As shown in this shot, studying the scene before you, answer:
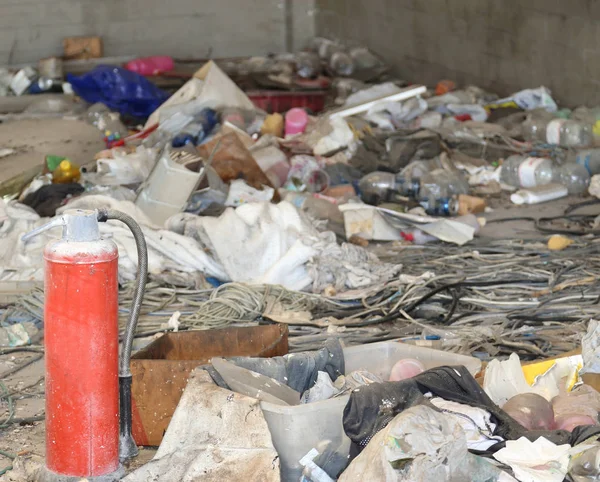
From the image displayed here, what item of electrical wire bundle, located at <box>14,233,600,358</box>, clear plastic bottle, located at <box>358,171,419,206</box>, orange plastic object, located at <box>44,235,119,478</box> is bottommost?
clear plastic bottle, located at <box>358,171,419,206</box>

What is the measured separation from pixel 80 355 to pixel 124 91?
23.2 feet

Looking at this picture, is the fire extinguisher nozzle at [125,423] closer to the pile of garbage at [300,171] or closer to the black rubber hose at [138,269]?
the black rubber hose at [138,269]

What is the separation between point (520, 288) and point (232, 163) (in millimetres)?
2436

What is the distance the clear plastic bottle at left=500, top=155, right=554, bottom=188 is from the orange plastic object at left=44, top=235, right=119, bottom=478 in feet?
16.7

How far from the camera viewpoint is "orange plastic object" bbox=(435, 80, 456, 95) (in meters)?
10.2

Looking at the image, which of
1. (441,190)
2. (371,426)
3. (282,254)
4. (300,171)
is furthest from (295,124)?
(371,426)

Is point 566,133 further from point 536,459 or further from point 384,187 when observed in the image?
point 536,459

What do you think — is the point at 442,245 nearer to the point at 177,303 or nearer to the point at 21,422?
the point at 177,303

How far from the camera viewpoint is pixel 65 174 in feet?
23.8

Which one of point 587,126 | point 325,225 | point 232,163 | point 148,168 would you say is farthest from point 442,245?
point 587,126

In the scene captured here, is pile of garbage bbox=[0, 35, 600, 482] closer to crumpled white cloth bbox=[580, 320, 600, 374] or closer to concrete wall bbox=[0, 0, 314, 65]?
crumpled white cloth bbox=[580, 320, 600, 374]

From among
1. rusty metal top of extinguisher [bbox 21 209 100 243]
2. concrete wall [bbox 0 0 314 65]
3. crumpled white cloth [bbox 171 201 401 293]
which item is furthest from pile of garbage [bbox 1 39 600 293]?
concrete wall [bbox 0 0 314 65]

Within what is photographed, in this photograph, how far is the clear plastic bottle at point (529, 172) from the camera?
747cm

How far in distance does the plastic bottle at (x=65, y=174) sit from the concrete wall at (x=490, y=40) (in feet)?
14.9
